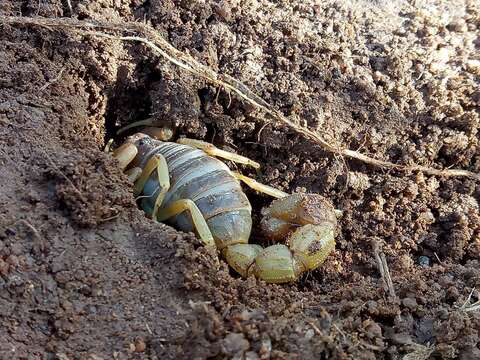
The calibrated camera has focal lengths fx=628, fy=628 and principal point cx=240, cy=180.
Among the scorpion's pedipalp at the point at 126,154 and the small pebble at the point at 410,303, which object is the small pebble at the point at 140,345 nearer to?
the small pebble at the point at 410,303

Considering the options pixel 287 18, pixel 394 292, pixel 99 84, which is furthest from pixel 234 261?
pixel 287 18

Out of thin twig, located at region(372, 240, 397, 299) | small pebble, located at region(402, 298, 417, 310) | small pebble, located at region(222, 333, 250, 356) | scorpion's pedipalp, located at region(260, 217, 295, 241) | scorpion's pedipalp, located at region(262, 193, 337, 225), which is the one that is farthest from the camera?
scorpion's pedipalp, located at region(260, 217, 295, 241)

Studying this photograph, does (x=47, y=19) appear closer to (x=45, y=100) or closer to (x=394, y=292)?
(x=45, y=100)

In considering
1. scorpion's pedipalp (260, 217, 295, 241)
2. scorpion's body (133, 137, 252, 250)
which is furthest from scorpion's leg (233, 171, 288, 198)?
scorpion's pedipalp (260, 217, 295, 241)

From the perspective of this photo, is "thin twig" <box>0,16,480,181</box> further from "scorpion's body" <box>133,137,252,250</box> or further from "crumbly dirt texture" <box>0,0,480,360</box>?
"scorpion's body" <box>133,137,252,250</box>

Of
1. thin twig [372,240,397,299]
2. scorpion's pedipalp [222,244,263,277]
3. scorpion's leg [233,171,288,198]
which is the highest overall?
thin twig [372,240,397,299]

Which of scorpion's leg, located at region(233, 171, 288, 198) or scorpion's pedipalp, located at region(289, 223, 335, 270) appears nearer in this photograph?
scorpion's pedipalp, located at region(289, 223, 335, 270)
